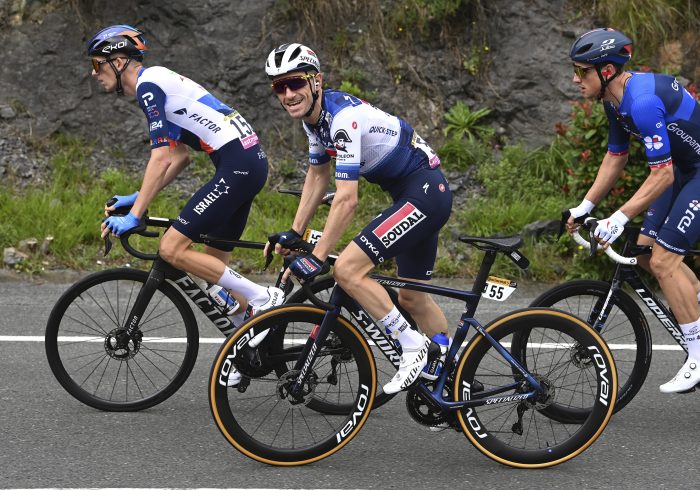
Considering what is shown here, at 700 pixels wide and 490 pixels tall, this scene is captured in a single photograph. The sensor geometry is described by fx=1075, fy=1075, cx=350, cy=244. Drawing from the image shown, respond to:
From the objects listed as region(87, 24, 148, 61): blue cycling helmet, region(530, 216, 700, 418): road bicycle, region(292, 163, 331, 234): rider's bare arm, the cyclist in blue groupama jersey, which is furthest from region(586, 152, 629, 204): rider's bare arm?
region(87, 24, 148, 61): blue cycling helmet

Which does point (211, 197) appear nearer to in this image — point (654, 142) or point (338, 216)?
point (338, 216)

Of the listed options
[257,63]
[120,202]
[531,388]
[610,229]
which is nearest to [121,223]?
[120,202]

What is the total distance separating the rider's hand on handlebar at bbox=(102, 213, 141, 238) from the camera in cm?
578

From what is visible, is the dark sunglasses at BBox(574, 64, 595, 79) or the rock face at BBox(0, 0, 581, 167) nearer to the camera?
the dark sunglasses at BBox(574, 64, 595, 79)

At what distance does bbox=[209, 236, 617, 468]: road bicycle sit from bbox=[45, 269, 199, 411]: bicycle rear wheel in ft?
2.52

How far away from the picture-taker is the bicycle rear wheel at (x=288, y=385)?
16.8 feet

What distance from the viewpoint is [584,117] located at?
30.0 ft

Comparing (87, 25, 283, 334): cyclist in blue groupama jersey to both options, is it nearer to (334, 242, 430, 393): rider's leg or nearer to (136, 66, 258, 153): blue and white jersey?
(136, 66, 258, 153): blue and white jersey

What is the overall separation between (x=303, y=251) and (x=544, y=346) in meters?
1.34

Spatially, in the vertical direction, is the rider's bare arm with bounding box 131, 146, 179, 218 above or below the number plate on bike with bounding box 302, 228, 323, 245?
above

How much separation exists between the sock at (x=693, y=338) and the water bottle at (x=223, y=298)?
250cm

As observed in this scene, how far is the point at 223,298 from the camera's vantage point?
616 centimetres

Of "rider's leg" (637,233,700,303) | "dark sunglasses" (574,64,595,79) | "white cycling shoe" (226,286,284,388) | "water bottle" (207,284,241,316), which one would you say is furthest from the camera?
"water bottle" (207,284,241,316)

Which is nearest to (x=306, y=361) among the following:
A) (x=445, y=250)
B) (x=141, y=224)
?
(x=141, y=224)
